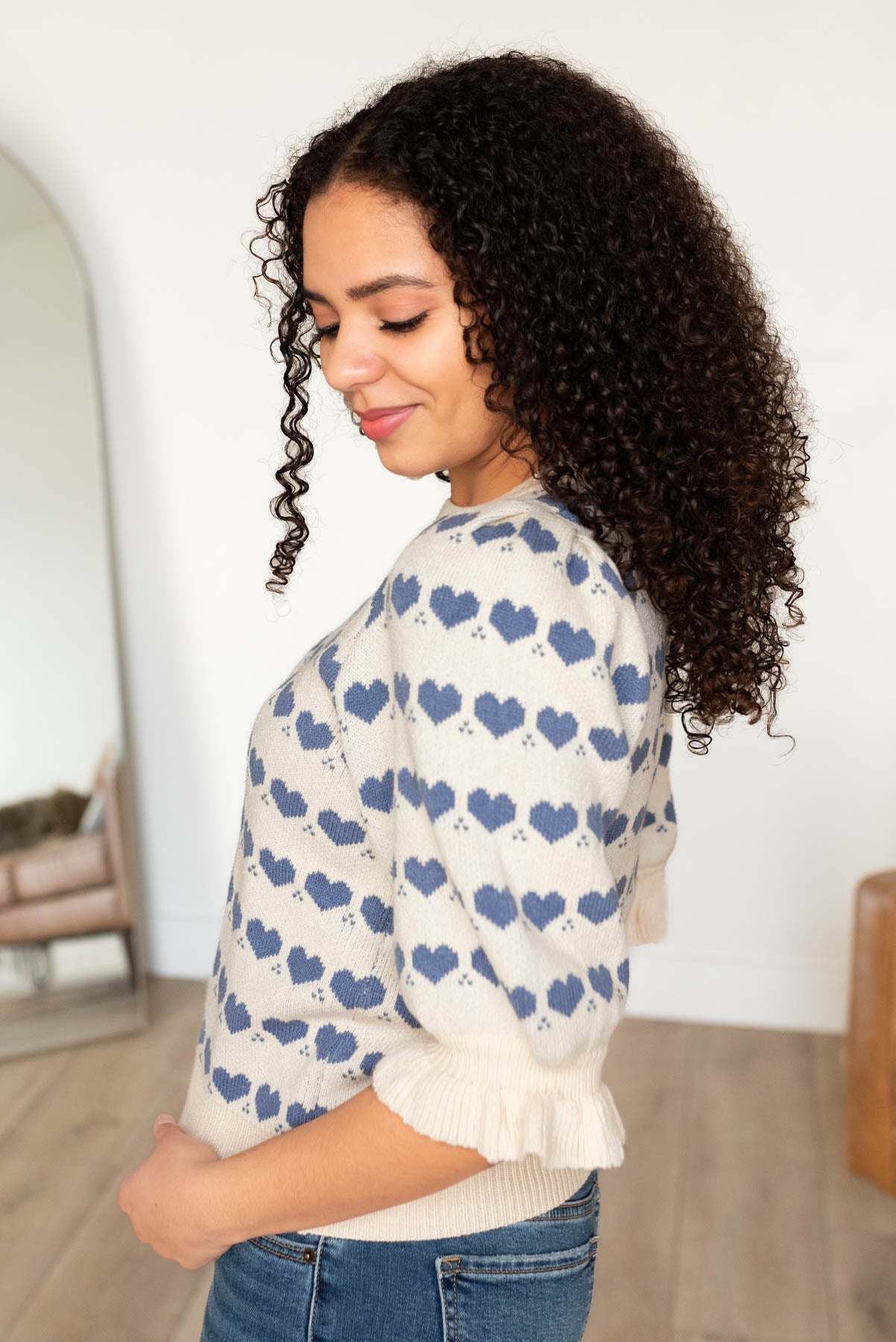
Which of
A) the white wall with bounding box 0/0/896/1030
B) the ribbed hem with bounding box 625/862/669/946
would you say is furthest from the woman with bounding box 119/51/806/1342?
the white wall with bounding box 0/0/896/1030

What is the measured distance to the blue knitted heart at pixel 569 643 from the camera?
69 cm

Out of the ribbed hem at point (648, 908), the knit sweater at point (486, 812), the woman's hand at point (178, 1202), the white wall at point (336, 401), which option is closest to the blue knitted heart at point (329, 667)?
the knit sweater at point (486, 812)

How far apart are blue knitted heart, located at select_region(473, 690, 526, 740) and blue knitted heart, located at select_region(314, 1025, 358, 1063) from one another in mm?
269

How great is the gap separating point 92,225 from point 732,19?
1.40m

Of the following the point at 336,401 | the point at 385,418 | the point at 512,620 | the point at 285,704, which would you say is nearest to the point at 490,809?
the point at 512,620

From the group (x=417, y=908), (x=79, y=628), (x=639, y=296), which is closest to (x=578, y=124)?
(x=639, y=296)

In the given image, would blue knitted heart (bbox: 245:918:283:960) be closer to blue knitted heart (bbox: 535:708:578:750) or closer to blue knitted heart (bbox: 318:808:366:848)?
blue knitted heart (bbox: 318:808:366:848)

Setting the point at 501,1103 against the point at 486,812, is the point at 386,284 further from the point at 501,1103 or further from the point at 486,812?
the point at 501,1103

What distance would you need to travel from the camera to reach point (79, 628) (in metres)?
2.77

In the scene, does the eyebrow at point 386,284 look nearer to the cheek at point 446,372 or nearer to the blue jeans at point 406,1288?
the cheek at point 446,372

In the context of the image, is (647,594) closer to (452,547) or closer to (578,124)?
(452,547)

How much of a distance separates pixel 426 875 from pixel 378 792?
0.31ft

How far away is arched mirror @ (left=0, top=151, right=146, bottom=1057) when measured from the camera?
2666mm

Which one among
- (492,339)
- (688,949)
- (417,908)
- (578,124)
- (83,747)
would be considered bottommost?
(688,949)
